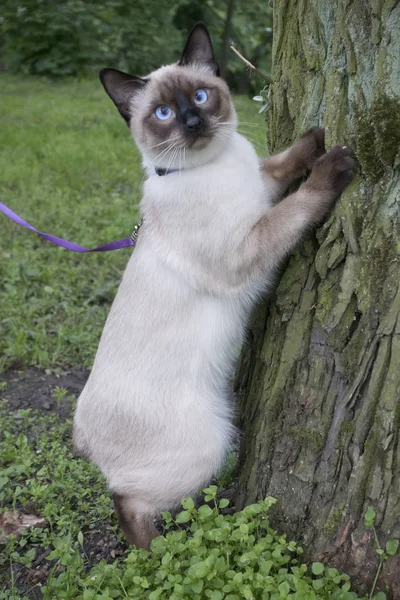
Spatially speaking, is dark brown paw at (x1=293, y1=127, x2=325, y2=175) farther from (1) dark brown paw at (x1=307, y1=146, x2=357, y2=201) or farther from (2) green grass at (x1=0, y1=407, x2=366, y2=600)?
(2) green grass at (x1=0, y1=407, x2=366, y2=600)

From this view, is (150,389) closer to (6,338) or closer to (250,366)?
(250,366)

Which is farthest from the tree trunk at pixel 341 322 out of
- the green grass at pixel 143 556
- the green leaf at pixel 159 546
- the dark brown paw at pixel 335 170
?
the green leaf at pixel 159 546

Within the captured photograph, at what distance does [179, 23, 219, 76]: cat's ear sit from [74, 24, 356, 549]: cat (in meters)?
0.21

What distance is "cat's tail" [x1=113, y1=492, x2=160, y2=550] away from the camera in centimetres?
244

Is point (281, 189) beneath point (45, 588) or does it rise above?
above

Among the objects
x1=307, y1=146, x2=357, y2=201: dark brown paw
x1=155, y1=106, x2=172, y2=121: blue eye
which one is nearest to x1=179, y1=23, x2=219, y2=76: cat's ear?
x1=155, y1=106, x2=172, y2=121: blue eye

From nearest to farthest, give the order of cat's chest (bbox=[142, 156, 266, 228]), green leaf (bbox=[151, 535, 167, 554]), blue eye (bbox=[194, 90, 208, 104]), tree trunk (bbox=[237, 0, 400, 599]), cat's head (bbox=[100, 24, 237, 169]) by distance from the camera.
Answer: tree trunk (bbox=[237, 0, 400, 599]) < green leaf (bbox=[151, 535, 167, 554]) < cat's chest (bbox=[142, 156, 266, 228]) < cat's head (bbox=[100, 24, 237, 169]) < blue eye (bbox=[194, 90, 208, 104])

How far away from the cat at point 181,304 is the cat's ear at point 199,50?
0.21 meters

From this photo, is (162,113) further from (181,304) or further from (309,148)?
(181,304)

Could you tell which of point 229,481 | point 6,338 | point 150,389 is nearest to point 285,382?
point 150,389

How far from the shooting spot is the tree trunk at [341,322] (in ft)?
6.27

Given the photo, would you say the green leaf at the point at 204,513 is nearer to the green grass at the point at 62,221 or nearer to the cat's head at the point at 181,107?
the cat's head at the point at 181,107

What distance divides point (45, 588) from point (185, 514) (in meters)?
0.54

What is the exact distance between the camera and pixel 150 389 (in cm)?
243
